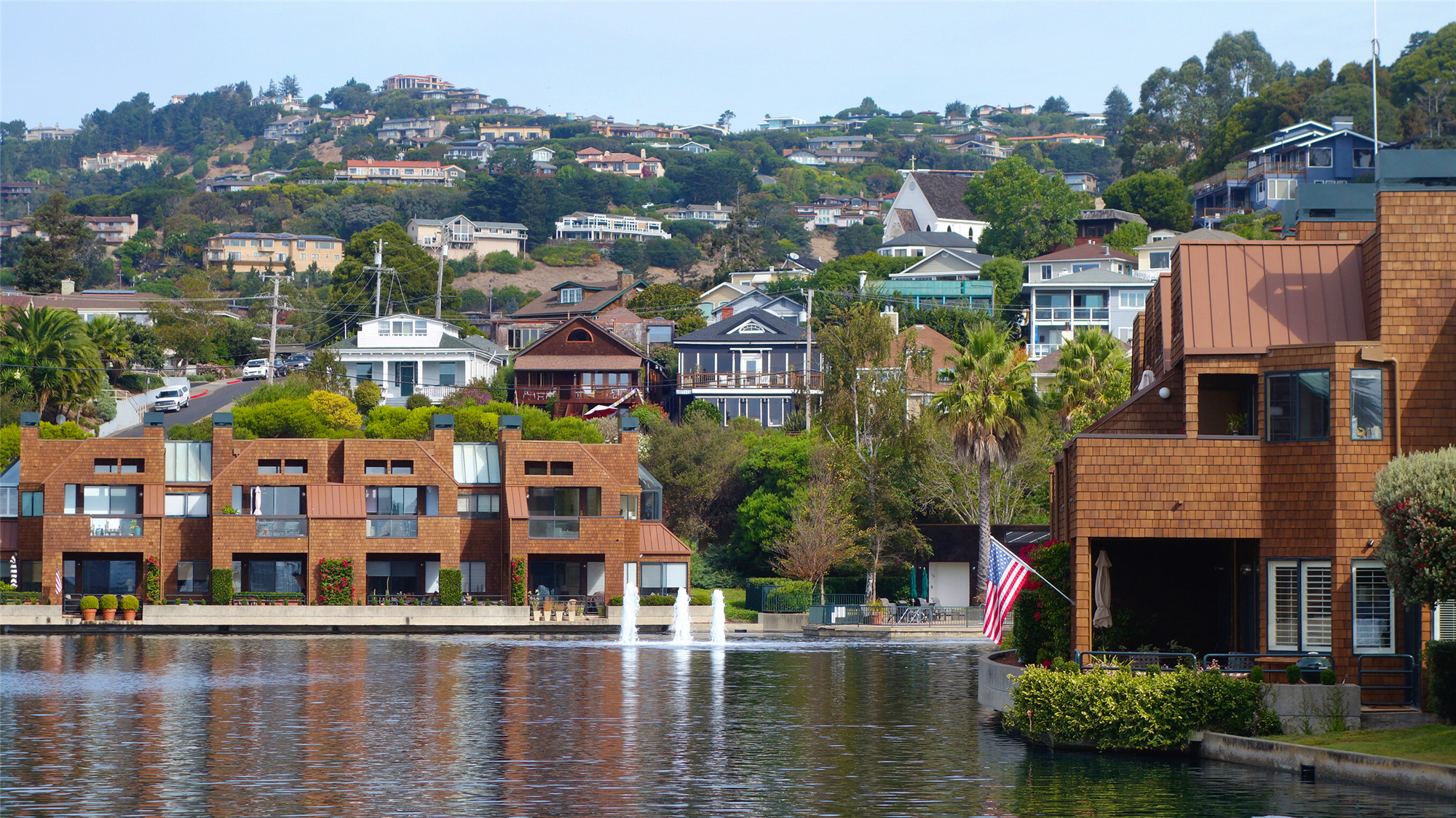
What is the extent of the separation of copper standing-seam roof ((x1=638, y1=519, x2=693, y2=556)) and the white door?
39.2ft

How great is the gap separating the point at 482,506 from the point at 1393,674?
53.9 meters

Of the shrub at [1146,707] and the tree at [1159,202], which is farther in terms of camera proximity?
the tree at [1159,202]

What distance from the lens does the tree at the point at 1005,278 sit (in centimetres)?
14162

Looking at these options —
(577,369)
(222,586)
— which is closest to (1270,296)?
(222,586)

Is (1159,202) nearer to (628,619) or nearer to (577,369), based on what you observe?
(577,369)

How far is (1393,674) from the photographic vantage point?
30.2 meters

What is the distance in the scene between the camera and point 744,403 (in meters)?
111

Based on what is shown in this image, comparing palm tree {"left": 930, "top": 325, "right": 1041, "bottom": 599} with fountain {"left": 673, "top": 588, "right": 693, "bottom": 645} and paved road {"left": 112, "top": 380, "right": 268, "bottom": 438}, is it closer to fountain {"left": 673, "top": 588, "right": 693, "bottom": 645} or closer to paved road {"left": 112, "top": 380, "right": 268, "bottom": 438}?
fountain {"left": 673, "top": 588, "right": 693, "bottom": 645}

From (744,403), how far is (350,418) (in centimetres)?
2830

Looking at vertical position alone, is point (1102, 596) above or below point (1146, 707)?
above

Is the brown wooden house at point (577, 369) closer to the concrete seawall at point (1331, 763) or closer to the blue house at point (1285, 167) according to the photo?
the blue house at point (1285, 167)

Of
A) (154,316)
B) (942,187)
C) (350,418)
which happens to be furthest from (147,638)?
(942,187)

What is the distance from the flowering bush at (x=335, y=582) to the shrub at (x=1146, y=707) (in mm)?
48508

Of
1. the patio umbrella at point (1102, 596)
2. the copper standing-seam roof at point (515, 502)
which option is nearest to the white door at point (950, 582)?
the copper standing-seam roof at point (515, 502)
